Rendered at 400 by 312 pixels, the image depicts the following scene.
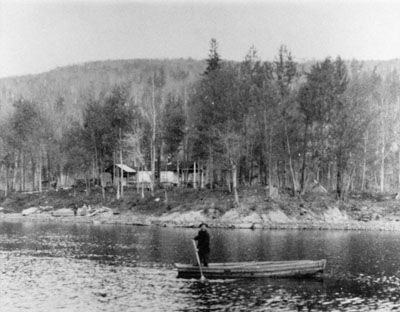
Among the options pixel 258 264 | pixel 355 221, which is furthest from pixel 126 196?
pixel 258 264

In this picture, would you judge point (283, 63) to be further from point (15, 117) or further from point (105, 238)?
point (15, 117)

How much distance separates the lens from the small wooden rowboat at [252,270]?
103 ft

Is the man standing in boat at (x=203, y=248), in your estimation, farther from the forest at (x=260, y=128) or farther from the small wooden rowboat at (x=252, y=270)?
the forest at (x=260, y=128)

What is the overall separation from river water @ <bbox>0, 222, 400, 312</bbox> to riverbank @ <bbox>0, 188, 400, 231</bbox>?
8721 mm

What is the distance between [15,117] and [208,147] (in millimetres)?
42374

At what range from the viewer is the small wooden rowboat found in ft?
103

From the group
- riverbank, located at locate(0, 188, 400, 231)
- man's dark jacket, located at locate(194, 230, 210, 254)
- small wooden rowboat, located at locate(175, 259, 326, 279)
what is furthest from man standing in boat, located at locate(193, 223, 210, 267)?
riverbank, located at locate(0, 188, 400, 231)

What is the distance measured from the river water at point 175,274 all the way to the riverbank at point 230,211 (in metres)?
8.72

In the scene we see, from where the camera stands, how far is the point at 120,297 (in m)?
26.2

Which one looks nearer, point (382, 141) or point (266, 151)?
point (266, 151)

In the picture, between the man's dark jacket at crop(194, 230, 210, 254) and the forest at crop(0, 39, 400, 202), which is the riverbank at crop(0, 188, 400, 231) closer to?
the forest at crop(0, 39, 400, 202)

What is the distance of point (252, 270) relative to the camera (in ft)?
104

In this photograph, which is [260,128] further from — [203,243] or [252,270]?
[252,270]

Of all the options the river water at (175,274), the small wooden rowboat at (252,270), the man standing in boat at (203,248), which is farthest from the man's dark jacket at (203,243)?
the river water at (175,274)
